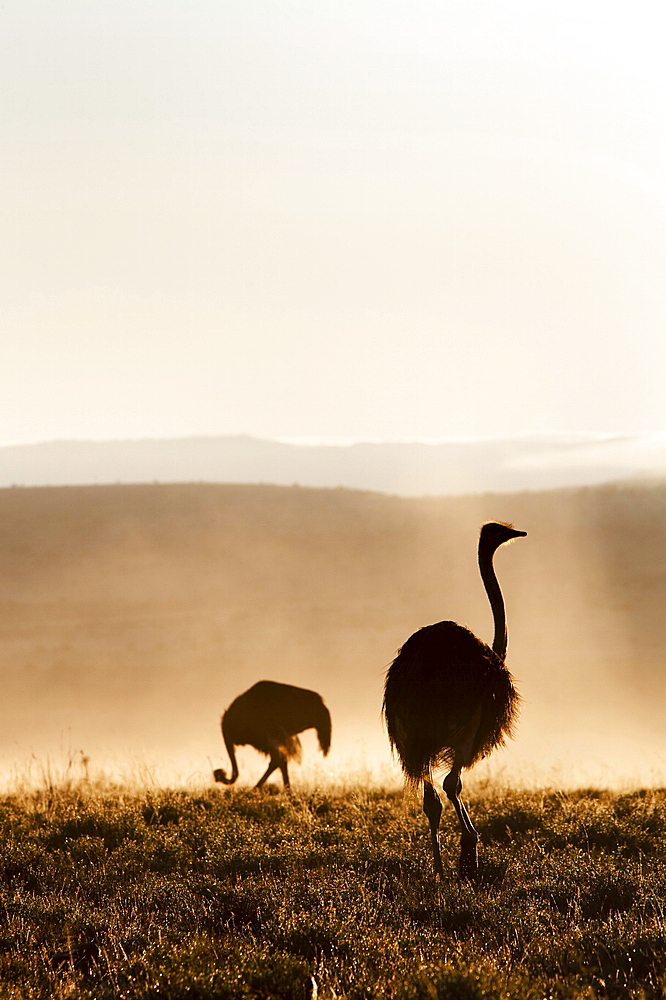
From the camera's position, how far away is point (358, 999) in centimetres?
524

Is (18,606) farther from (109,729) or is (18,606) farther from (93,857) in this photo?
(93,857)

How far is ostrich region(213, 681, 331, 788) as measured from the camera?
12266 millimetres

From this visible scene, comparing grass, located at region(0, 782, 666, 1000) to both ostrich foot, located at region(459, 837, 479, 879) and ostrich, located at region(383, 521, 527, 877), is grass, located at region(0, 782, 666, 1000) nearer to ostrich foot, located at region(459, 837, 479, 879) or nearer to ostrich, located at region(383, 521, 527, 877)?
ostrich foot, located at region(459, 837, 479, 879)

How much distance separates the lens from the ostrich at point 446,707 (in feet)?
Answer: 25.9

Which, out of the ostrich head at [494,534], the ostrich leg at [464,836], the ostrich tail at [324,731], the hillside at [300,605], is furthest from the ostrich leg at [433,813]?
the hillside at [300,605]

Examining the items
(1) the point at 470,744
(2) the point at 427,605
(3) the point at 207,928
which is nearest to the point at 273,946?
(3) the point at 207,928

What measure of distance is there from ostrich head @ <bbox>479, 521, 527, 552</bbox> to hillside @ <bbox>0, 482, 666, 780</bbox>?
10880 mm

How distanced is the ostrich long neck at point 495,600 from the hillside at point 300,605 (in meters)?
10.9

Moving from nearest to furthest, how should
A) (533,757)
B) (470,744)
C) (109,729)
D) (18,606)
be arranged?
1. (470,744)
2. (533,757)
3. (109,729)
4. (18,606)

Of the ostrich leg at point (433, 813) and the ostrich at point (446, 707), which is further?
the ostrich at point (446, 707)

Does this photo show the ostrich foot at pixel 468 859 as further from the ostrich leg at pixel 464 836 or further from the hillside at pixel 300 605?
the hillside at pixel 300 605

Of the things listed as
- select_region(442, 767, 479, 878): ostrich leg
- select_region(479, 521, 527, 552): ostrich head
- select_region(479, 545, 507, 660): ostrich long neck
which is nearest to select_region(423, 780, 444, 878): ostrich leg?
select_region(442, 767, 479, 878): ostrich leg

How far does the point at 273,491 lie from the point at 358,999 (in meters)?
53.0

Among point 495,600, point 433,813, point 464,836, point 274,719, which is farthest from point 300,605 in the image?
point 464,836
